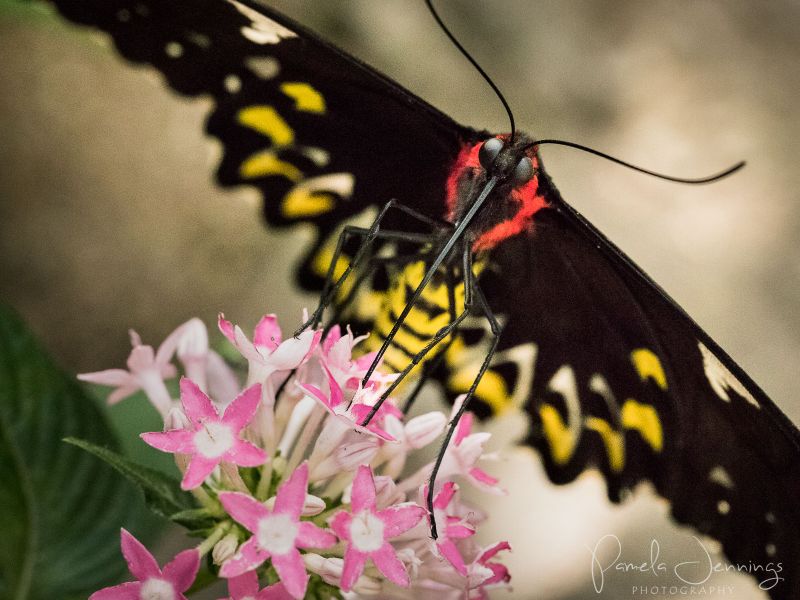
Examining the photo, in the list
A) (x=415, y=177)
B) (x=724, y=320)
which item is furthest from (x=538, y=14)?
(x=415, y=177)

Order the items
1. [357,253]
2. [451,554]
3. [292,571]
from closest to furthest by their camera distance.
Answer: [292,571]
[451,554]
[357,253]

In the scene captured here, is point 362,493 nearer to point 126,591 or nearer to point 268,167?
point 126,591

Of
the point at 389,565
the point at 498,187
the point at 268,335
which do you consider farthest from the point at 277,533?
the point at 498,187

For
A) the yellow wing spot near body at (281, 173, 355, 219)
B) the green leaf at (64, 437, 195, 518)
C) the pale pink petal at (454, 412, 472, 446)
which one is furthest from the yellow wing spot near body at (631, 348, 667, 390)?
the green leaf at (64, 437, 195, 518)

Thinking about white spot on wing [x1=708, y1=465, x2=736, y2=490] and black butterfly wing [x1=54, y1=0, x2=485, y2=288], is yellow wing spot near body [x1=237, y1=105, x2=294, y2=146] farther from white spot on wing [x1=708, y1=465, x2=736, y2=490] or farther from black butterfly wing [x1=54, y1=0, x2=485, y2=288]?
white spot on wing [x1=708, y1=465, x2=736, y2=490]

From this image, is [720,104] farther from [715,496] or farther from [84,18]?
[84,18]
